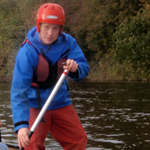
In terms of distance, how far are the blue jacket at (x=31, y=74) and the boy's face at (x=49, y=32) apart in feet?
0.27

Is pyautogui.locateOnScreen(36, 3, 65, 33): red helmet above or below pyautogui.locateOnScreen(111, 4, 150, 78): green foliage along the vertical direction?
above

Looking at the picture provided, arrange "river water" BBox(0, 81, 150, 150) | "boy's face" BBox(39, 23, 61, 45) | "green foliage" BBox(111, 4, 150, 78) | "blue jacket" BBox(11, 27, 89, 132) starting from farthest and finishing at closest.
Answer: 1. "green foliage" BBox(111, 4, 150, 78)
2. "river water" BBox(0, 81, 150, 150)
3. "boy's face" BBox(39, 23, 61, 45)
4. "blue jacket" BBox(11, 27, 89, 132)

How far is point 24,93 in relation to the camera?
3.66 meters

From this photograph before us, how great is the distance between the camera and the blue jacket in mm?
3602

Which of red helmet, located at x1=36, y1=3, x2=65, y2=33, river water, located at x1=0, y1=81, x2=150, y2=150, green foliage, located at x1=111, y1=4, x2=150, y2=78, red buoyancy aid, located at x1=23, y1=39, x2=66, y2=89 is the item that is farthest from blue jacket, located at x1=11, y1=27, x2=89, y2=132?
green foliage, located at x1=111, y1=4, x2=150, y2=78

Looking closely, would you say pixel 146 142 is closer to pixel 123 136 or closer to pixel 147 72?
pixel 123 136

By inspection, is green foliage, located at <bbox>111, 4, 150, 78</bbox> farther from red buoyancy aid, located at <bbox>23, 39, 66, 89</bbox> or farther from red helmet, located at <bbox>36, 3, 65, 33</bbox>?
red helmet, located at <bbox>36, 3, 65, 33</bbox>

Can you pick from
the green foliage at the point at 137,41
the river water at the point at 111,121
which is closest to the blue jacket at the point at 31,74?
the river water at the point at 111,121

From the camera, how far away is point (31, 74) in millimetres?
3732

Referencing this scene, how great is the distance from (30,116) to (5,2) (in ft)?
150

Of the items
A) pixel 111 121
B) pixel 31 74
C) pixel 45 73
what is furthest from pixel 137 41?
pixel 31 74

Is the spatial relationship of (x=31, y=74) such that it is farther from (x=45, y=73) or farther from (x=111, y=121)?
(x=111, y=121)

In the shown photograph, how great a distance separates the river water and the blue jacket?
12.1 feet

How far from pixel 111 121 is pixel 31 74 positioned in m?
7.33
